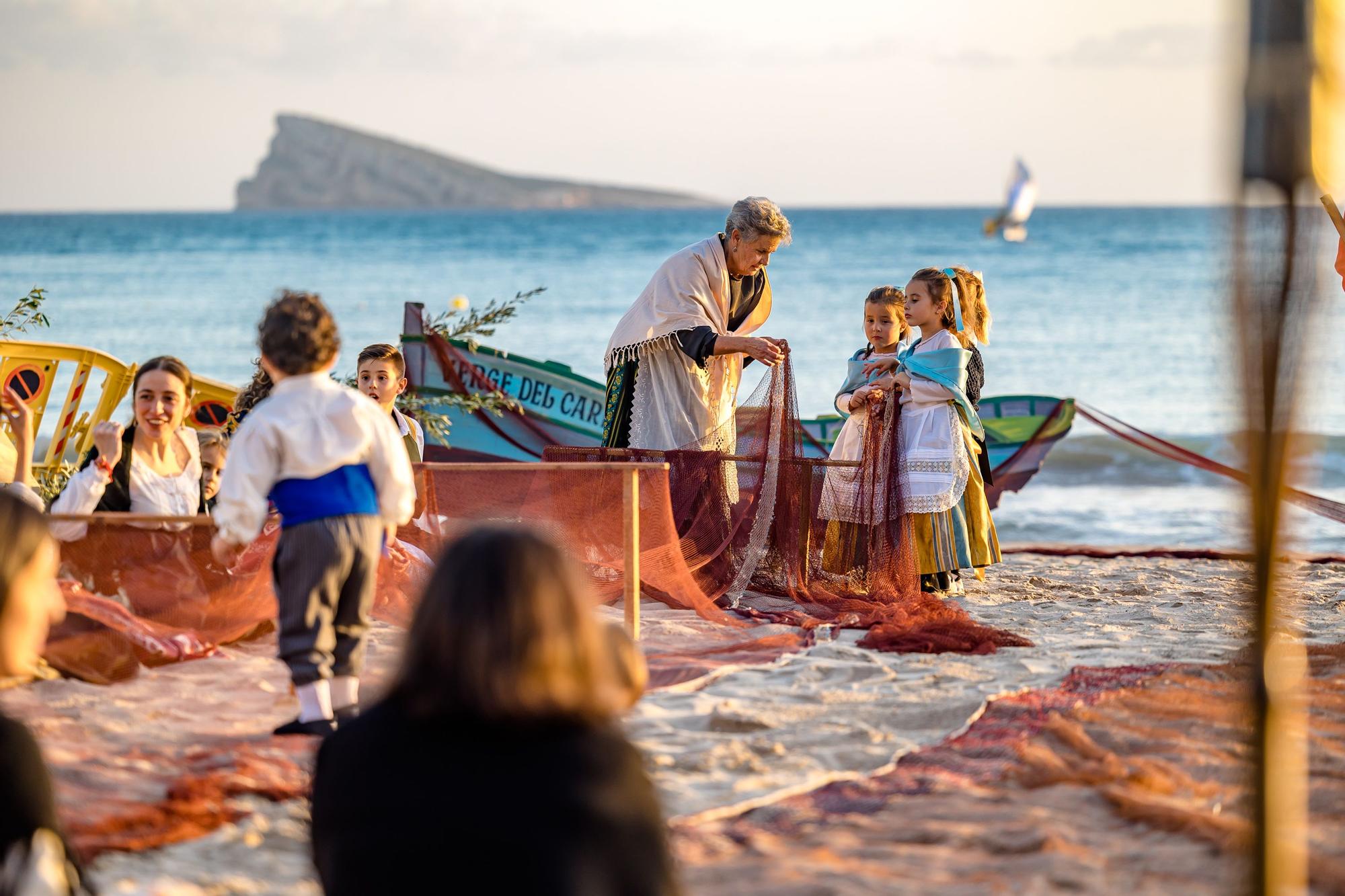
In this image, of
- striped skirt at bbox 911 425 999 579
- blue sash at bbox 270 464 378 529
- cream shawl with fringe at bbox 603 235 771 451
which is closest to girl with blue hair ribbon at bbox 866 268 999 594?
striped skirt at bbox 911 425 999 579

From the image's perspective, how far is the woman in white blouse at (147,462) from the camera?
557 cm

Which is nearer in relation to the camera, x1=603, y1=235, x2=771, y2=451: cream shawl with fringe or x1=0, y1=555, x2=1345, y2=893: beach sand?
x1=0, y1=555, x2=1345, y2=893: beach sand

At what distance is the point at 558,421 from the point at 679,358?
4.78m

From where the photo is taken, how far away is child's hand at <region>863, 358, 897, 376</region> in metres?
7.62

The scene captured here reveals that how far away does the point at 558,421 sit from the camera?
12109 mm

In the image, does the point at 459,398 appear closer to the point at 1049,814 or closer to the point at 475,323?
the point at 475,323

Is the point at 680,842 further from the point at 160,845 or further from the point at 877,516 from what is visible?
the point at 877,516

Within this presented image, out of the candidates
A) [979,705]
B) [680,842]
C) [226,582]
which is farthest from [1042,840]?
[226,582]

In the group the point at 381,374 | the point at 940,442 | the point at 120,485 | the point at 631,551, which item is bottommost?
the point at 631,551

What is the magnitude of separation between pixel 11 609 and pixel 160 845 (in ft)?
4.01

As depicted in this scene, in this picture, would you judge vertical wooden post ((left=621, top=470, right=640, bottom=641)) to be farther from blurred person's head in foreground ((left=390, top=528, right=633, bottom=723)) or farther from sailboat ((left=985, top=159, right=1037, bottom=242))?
sailboat ((left=985, top=159, right=1037, bottom=242))

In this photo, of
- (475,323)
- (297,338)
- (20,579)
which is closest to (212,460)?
(297,338)

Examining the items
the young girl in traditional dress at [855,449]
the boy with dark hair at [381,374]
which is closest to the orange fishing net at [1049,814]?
the young girl in traditional dress at [855,449]

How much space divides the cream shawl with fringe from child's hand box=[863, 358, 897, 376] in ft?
2.30
